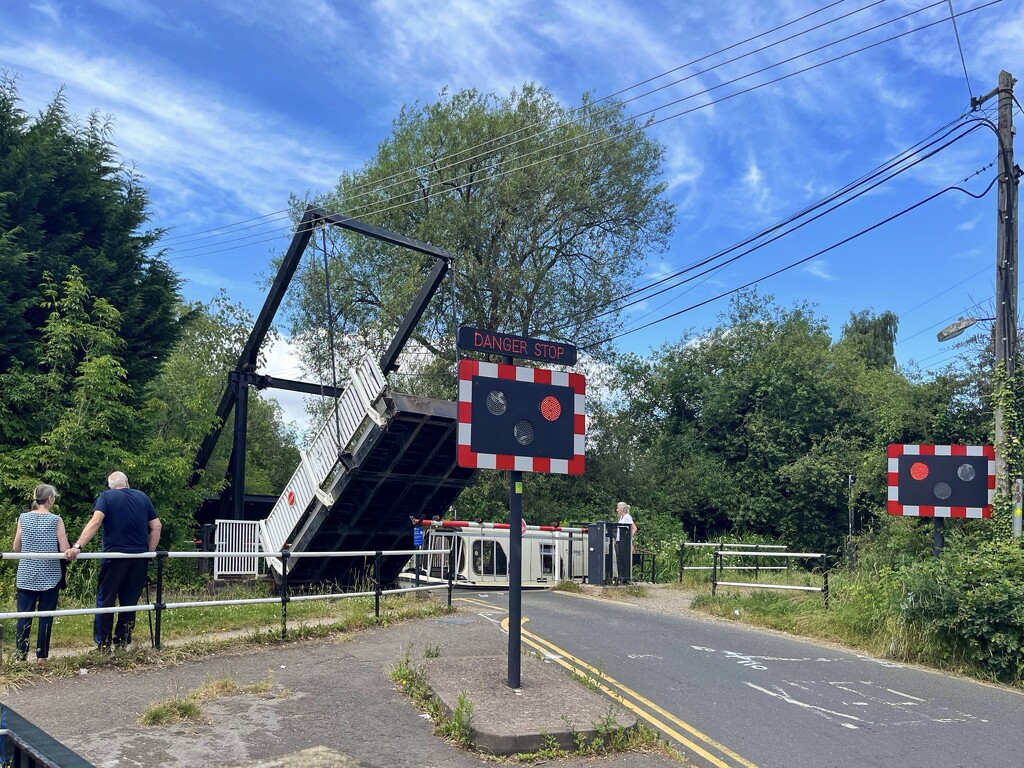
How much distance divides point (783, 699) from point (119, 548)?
6.54 m

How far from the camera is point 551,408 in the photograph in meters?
7.47

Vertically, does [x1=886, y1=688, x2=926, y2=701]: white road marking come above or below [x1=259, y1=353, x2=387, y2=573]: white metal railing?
below

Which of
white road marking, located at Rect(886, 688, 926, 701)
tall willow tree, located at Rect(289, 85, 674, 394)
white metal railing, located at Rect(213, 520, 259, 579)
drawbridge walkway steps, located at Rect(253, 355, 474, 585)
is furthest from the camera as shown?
tall willow tree, located at Rect(289, 85, 674, 394)

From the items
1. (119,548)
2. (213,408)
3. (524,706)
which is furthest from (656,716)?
(213,408)

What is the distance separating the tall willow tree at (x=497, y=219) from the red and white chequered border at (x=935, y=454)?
622 inches

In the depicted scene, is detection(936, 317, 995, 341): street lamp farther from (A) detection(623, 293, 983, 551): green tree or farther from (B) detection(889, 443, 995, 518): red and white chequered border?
(A) detection(623, 293, 983, 551): green tree

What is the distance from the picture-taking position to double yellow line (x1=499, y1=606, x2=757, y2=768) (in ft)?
20.0

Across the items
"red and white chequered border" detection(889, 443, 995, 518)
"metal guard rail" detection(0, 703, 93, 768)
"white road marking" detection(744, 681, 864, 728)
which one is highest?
"red and white chequered border" detection(889, 443, 995, 518)

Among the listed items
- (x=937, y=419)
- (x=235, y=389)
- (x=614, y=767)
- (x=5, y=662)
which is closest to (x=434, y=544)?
(x=235, y=389)

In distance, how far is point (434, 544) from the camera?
16.6 meters

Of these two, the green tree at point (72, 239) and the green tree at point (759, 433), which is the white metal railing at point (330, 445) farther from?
the green tree at point (759, 433)

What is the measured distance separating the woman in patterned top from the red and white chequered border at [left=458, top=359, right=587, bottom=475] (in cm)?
402

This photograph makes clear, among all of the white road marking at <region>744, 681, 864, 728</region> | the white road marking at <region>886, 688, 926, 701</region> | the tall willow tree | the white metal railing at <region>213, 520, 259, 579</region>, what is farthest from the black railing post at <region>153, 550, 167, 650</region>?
the tall willow tree

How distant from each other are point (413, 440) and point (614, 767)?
8172 mm
